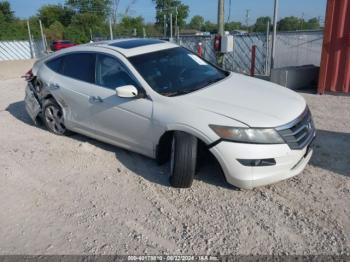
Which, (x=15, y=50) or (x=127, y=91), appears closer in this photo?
(x=127, y=91)

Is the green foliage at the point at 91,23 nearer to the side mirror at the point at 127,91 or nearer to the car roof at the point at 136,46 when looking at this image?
the car roof at the point at 136,46

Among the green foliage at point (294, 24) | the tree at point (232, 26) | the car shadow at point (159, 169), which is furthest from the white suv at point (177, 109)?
the tree at point (232, 26)

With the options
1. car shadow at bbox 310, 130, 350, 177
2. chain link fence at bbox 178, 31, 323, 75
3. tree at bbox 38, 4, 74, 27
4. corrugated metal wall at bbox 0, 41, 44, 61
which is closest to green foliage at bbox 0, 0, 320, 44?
tree at bbox 38, 4, 74, 27

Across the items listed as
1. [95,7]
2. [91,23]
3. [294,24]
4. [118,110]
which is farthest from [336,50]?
[95,7]

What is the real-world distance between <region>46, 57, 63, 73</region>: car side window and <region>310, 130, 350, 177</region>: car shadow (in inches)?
165

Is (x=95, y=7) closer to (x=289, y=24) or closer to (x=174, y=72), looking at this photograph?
(x=289, y=24)

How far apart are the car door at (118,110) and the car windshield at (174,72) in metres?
0.21

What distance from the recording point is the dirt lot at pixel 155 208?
3.04 meters

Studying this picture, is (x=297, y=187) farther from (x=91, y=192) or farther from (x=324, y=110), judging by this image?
(x=324, y=110)

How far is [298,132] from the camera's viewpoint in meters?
3.59

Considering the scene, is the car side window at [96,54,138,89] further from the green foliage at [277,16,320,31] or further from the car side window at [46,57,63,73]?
the green foliage at [277,16,320,31]

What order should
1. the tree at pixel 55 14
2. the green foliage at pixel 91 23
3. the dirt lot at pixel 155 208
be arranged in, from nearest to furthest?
the dirt lot at pixel 155 208, the green foliage at pixel 91 23, the tree at pixel 55 14

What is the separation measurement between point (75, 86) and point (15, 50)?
99.4 feet

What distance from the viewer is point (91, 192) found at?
13.2 ft
